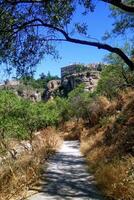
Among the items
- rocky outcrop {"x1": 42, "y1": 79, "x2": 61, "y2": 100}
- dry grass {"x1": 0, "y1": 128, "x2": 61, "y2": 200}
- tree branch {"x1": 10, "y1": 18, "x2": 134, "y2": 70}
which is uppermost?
rocky outcrop {"x1": 42, "y1": 79, "x2": 61, "y2": 100}

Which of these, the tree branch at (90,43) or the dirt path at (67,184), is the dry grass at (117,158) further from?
the tree branch at (90,43)

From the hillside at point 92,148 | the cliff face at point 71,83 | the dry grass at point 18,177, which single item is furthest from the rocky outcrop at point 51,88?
the dry grass at point 18,177

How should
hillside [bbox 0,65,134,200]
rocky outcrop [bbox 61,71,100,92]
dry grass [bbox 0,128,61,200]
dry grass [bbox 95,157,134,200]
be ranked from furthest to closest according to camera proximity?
rocky outcrop [bbox 61,71,100,92] → hillside [bbox 0,65,134,200] → dry grass [bbox 0,128,61,200] → dry grass [bbox 95,157,134,200]

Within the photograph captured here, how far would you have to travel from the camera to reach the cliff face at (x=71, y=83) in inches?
3240

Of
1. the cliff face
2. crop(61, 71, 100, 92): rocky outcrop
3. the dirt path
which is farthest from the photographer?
the cliff face

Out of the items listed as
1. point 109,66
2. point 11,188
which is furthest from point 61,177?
point 109,66

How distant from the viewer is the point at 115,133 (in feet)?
77.3

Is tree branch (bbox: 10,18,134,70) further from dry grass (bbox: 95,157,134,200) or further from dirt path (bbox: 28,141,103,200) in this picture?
dirt path (bbox: 28,141,103,200)

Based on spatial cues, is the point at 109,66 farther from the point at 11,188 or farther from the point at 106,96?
the point at 11,188

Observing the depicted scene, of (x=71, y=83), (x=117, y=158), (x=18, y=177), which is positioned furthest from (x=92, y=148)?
(x=71, y=83)

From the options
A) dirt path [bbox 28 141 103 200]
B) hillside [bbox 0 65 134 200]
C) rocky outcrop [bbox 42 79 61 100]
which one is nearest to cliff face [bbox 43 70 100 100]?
rocky outcrop [bbox 42 79 61 100]

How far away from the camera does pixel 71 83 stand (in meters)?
90.7

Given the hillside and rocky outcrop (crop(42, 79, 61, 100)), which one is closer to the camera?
the hillside

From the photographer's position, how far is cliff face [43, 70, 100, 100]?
8231 centimetres
